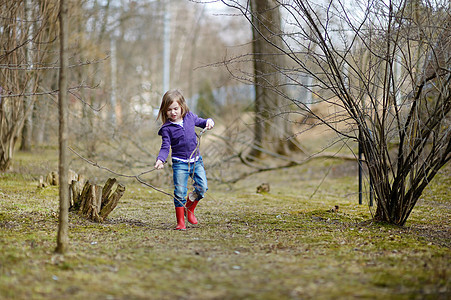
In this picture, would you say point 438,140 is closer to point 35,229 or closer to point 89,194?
point 89,194

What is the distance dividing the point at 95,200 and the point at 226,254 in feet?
6.94

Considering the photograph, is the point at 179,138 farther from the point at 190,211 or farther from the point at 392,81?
the point at 392,81

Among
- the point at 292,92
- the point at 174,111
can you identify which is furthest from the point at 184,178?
the point at 292,92

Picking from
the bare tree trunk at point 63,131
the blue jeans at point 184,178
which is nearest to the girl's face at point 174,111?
the blue jeans at point 184,178

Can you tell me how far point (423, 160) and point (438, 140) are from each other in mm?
268

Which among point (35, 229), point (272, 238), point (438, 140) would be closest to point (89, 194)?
point (35, 229)

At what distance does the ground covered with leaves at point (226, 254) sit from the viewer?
2799mm

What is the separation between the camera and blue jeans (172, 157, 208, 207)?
194 inches

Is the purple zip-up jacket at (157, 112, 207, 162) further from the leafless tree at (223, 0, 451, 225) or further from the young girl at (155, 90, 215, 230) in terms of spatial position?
the leafless tree at (223, 0, 451, 225)

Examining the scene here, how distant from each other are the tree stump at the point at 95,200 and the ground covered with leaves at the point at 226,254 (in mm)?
155

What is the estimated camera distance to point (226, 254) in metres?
3.70

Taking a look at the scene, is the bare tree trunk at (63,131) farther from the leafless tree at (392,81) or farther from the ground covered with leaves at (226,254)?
the leafless tree at (392,81)

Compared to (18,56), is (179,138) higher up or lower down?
lower down

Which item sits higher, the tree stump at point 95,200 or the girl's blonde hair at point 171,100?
the girl's blonde hair at point 171,100
